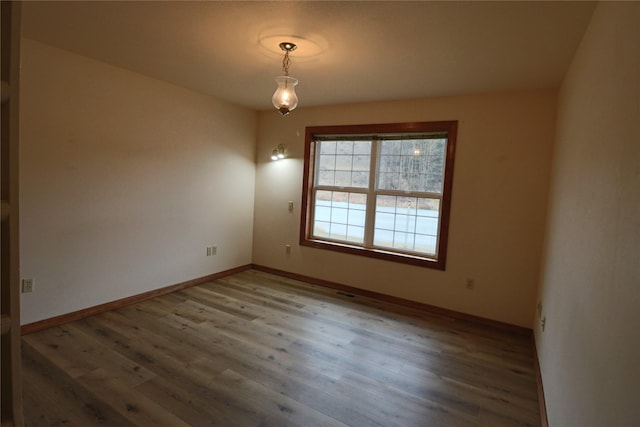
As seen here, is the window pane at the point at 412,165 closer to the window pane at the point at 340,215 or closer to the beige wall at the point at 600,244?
the window pane at the point at 340,215

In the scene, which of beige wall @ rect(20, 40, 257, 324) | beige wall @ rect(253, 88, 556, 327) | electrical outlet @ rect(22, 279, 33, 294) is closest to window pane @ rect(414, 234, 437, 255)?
beige wall @ rect(253, 88, 556, 327)

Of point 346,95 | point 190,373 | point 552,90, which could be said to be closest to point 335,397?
point 190,373

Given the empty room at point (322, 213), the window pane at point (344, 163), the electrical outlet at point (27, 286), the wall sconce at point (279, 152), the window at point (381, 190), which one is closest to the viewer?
the empty room at point (322, 213)

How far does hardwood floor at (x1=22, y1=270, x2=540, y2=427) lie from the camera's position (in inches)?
79.4

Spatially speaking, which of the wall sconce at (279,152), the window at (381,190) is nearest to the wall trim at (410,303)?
the window at (381,190)

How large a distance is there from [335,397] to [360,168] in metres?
2.73

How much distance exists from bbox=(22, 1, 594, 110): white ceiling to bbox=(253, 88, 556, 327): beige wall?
0.24 metres

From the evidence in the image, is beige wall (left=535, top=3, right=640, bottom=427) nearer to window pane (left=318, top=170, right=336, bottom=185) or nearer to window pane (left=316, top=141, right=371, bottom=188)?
window pane (left=316, top=141, right=371, bottom=188)

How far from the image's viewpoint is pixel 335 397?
2.20m

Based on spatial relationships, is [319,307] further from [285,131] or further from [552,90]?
[552,90]

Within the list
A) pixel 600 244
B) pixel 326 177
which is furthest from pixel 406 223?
pixel 600 244

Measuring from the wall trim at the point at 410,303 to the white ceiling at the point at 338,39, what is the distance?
2.27 meters

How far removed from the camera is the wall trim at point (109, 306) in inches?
112

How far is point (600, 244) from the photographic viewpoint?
134 centimetres
